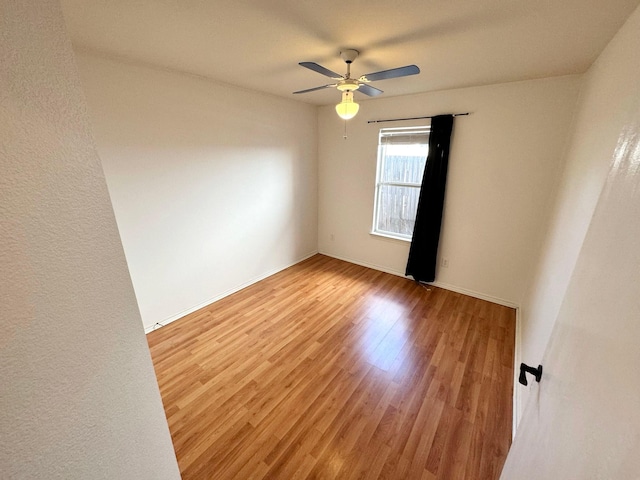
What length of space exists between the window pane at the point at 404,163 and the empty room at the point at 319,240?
26 millimetres

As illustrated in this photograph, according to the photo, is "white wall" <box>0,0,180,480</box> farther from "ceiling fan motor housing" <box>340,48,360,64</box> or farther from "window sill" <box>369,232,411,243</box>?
"window sill" <box>369,232,411,243</box>

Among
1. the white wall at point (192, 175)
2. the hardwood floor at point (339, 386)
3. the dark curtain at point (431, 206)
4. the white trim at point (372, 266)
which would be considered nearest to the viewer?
the hardwood floor at point (339, 386)

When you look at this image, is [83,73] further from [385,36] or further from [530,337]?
[530,337]

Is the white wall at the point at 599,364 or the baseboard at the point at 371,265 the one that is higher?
the white wall at the point at 599,364

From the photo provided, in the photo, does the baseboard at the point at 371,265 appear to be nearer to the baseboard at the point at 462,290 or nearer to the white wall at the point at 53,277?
the baseboard at the point at 462,290

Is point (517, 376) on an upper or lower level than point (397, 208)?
lower

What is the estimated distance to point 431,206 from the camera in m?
3.23

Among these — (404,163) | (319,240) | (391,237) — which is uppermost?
(404,163)

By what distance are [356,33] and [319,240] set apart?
3.29 meters

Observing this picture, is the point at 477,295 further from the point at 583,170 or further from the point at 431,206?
the point at 583,170

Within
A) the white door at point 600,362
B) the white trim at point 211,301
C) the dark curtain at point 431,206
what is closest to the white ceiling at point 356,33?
the dark curtain at point 431,206

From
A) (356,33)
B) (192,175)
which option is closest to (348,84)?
(356,33)

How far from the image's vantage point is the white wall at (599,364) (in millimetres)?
453

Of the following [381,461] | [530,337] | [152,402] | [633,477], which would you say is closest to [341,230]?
[530,337]
